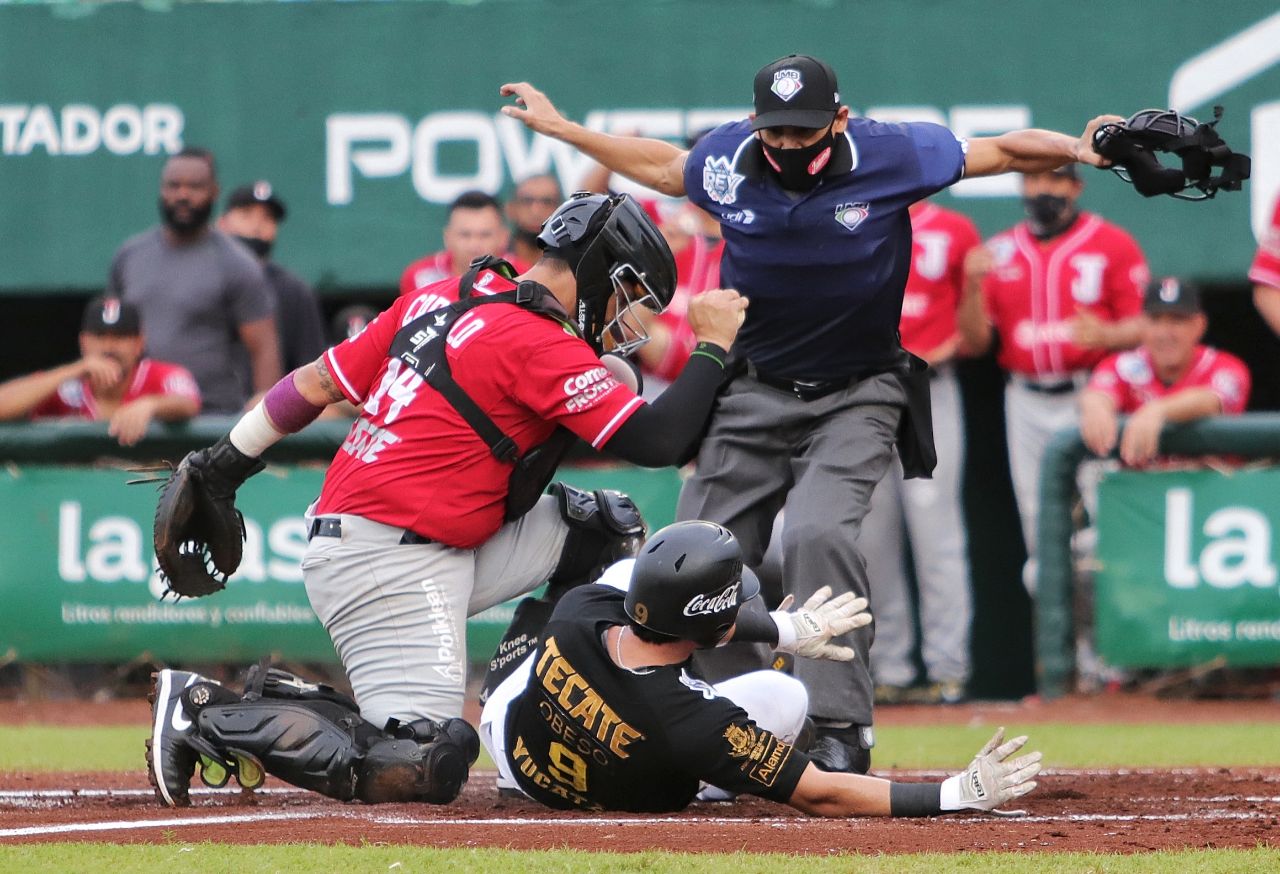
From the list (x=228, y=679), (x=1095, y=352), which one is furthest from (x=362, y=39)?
(x=1095, y=352)

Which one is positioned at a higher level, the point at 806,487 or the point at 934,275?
the point at 934,275

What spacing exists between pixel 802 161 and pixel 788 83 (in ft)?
0.83

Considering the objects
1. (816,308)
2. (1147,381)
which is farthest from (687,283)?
(816,308)

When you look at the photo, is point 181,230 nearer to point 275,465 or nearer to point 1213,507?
point 275,465

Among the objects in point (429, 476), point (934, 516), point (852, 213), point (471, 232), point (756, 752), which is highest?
point (471, 232)

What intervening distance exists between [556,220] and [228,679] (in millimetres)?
4258

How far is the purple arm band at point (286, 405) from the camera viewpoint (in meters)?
5.89

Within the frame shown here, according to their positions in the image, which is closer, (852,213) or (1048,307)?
(852,213)

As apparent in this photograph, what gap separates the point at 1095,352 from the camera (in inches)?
367

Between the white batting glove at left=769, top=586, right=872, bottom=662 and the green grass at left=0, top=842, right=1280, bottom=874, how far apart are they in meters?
1.10

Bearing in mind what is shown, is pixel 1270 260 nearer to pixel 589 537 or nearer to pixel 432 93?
pixel 589 537

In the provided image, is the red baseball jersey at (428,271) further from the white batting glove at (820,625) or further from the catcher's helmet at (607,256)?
the white batting glove at (820,625)

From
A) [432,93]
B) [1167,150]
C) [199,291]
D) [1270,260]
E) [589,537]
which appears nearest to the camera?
[1167,150]

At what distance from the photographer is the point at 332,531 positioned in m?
5.76
